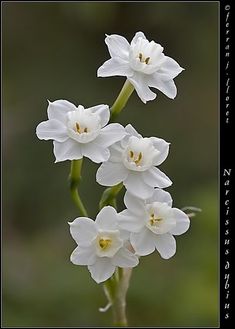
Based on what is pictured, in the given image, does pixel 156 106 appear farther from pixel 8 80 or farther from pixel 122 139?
pixel 122 139

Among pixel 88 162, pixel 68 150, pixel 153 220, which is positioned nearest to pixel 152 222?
pixel 153 220

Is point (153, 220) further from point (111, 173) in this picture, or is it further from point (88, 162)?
point (88, 162)

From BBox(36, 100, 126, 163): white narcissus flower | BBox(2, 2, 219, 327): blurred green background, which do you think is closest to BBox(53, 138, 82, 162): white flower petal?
BBox(36, 100, 126, 163): white narcissus flower

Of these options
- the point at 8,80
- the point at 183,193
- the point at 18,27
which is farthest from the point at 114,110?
the point at 18,27

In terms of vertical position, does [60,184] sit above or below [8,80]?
below

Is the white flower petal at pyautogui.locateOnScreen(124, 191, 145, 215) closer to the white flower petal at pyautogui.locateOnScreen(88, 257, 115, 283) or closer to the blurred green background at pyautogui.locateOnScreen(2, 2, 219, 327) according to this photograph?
the white flower petal at pyautogui.locateOnScreen(88, 257, 115, 283)

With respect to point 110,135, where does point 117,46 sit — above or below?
above

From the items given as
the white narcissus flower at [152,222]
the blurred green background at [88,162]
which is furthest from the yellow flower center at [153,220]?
the blurred green background at [88,162]
